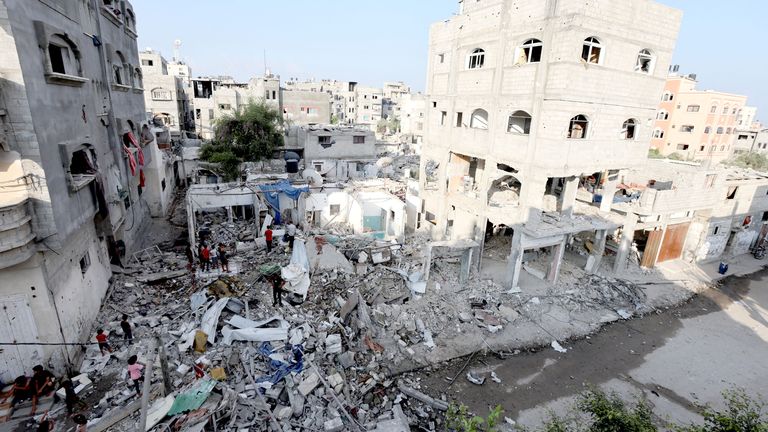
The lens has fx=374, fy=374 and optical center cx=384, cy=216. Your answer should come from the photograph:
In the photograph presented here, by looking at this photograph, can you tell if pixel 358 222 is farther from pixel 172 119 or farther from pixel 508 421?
pixel 172 119

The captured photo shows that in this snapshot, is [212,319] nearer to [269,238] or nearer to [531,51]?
[269,238]

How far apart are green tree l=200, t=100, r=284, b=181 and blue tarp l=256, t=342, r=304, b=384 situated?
22101 mm

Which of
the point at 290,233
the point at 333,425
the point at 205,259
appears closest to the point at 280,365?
the point at 333,425

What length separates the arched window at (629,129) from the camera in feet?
61.3

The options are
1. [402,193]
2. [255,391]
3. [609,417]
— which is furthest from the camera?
[402,193]

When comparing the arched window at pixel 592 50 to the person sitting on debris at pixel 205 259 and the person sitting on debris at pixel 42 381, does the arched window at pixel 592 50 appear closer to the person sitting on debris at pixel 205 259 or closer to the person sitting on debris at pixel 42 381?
the person sitting on debris at pixel 205 259

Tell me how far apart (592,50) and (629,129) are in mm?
5288

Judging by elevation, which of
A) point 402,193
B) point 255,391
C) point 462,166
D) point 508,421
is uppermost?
point 462,166

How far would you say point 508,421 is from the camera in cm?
1066

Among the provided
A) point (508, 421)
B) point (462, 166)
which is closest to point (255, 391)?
point (508, 421)

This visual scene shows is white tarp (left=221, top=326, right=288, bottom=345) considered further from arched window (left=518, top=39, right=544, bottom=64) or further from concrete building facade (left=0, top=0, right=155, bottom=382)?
arched window (left=518, top=39, right=544, bottom=64)

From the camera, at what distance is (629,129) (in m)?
19.1

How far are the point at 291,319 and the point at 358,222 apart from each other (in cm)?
991

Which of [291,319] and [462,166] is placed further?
[462,166]
